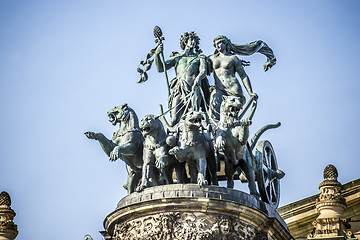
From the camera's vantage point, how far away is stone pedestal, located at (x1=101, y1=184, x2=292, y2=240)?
24547 mm

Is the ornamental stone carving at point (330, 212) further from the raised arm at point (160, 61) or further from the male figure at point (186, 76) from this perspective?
the raised arm at point (160, 61)

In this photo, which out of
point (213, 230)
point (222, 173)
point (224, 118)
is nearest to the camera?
point (213, 230)

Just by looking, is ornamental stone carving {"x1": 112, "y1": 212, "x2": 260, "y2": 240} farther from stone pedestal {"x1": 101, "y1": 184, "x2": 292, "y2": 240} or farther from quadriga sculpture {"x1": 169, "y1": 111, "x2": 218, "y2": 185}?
quadriga sculpture {"x1": 169, "y1": 111, "x2": 218, "y2": 185}

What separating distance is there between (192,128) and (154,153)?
53.8 inches

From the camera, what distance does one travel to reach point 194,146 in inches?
1003

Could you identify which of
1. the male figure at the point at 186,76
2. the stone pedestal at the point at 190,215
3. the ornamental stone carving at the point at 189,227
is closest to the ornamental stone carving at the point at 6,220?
the stone pedestal at the point at 190,215

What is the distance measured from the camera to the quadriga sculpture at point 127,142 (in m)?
26.6

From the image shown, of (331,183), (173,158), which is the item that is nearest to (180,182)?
(173,158)

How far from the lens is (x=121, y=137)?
1063 inches

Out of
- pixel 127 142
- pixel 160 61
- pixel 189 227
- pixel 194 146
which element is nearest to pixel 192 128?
pixel 194 146

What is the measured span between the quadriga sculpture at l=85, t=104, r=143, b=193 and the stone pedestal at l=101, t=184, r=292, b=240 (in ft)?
5.13

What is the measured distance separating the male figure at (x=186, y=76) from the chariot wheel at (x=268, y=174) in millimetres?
2402

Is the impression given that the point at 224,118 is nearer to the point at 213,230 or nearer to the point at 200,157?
the point at 200,157

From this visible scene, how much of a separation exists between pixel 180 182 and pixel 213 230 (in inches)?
83.2
